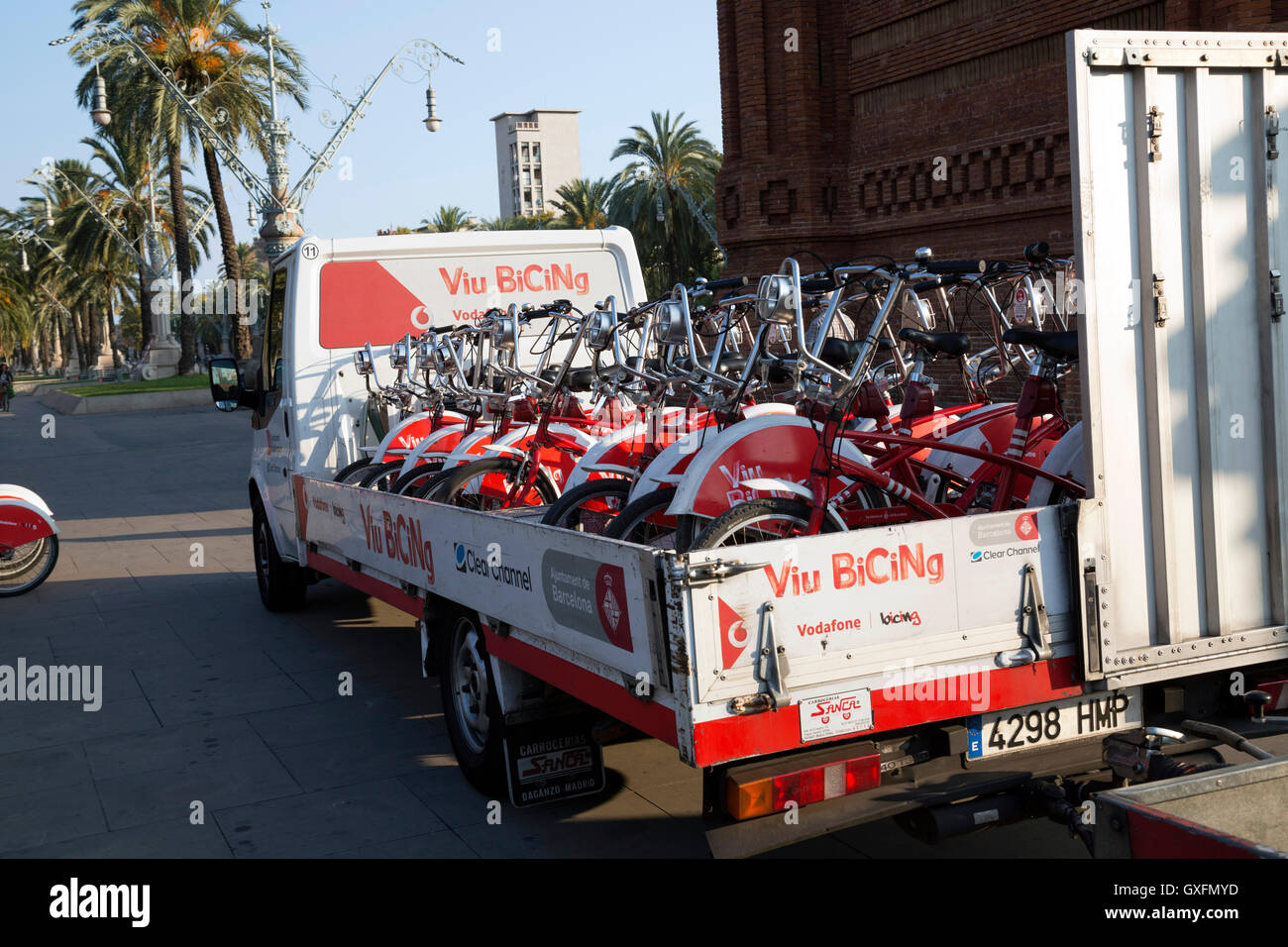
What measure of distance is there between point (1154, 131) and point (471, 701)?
333 centimetres

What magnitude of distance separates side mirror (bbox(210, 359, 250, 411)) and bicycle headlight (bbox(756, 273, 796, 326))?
230 inches

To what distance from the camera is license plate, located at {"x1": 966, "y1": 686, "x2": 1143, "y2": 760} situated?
12.0 ft

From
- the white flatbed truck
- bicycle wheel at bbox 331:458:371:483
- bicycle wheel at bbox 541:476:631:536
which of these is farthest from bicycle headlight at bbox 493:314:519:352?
the white flatbed truck

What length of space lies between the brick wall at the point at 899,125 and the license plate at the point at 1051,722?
27.5 ft

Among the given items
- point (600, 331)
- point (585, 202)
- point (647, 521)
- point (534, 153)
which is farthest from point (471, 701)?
point (534, 153)

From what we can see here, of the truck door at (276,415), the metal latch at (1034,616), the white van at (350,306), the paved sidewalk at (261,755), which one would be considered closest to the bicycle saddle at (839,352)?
the metal latch at (1034,616)

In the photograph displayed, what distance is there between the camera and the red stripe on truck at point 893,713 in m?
3.26

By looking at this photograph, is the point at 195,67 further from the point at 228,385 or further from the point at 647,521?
the point at 647,521

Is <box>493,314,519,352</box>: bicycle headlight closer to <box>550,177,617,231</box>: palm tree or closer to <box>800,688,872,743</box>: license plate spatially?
<box>800,688,872,743</box>: license plate

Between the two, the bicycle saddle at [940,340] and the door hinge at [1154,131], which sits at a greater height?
the door hinge at [1154,131]

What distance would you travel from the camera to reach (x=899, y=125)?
14.8m

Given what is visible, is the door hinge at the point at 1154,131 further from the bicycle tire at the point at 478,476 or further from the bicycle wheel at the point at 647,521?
the bicycle tire at the point at 478,476

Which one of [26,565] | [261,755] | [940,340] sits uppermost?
[940,340]
